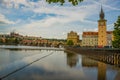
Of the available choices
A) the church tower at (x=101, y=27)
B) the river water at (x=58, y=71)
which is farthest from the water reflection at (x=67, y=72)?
the church tower at (x=101, y=27)

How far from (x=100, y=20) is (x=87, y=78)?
17575cm

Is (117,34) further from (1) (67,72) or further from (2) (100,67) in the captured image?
(1) (67,72)

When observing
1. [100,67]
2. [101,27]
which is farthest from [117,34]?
[101,27]

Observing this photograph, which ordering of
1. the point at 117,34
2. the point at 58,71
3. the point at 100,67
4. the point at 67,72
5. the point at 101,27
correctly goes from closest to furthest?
the point at 67,72, the point at 58,71, the point at 100,67, the point at 117,34, the point at 101,27

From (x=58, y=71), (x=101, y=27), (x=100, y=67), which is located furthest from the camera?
(x=101, y=27)

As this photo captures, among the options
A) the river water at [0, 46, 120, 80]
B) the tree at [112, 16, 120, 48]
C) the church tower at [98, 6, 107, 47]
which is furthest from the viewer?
the church tower at [98, 6, 107, 47]

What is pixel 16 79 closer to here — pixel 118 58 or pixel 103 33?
pixel 118 58

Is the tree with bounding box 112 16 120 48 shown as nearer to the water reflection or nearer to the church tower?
the water reflection

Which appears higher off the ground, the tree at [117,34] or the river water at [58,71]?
the tree at [117,34]

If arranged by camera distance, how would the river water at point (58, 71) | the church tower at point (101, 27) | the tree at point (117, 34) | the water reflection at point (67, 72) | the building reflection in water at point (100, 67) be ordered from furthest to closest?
1. the church tower at point (101, 27)
2. the tree at point (117, 34)
3. the building reflection in water at point (100, 67)
4. the river water at point (58, 71)
5. the water reflection at point (67, 72)

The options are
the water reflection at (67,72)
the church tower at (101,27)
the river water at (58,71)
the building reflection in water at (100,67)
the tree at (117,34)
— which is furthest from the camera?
the church tower at (101,27)

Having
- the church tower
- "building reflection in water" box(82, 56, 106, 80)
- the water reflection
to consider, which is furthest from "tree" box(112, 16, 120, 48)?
the church tower

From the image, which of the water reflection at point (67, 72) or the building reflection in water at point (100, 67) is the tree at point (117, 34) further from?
the water reflection at point (67, 72)

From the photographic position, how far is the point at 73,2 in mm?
12039
